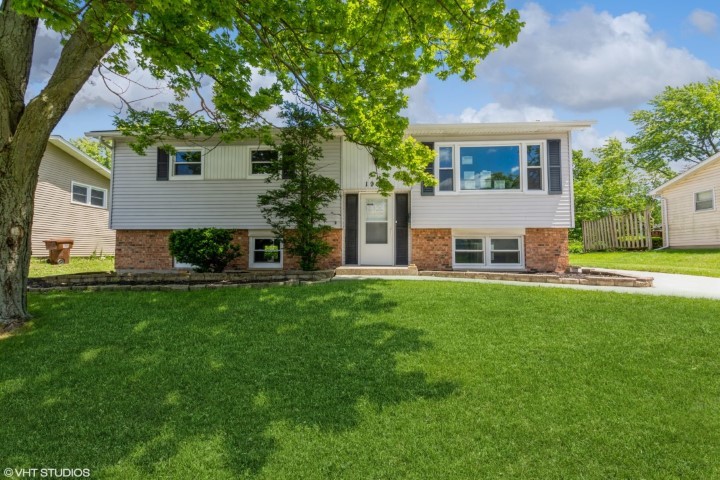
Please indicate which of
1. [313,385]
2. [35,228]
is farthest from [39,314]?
[35,228]

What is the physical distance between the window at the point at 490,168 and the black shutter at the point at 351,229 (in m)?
3.11

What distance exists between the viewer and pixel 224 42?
21.0 feet

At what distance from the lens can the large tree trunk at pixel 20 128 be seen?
16.2ft

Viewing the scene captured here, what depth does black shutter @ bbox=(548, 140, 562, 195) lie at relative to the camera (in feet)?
33.3

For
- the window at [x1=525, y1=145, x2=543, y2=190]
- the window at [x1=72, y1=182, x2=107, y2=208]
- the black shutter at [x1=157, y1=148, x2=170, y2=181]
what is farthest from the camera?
the window at [x1=72, y1=182, x2=107, y2=208]

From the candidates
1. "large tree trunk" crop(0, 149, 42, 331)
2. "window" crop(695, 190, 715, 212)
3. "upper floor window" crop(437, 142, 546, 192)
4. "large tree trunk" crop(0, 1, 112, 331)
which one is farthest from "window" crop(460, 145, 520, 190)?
"window" crop(695, 190, 715, 212)

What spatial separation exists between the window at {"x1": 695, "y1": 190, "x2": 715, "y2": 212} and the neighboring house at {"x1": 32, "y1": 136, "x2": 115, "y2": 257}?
2674cm

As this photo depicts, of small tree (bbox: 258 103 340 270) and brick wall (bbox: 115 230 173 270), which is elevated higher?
small tree (bbox: 258 103 340 270)

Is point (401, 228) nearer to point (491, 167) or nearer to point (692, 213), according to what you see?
point (491, 167)

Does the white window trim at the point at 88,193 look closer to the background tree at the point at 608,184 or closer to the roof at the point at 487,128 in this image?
the roof at the point at 487,128

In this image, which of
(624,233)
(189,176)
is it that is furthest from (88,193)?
(624,233)

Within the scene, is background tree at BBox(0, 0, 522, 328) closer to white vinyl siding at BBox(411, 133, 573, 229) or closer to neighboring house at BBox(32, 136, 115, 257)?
white vinyl siding at BBox(411, 133, 573, 229)

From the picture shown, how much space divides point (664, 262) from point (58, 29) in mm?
16135

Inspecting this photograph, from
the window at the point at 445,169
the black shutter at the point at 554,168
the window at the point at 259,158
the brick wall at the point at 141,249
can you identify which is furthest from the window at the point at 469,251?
the brick wall at the point at 141,249
